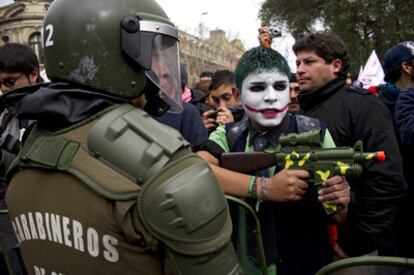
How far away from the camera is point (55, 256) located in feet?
3.94

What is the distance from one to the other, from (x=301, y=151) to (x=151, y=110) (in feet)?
2.31

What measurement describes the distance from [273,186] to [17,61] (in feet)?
6.54

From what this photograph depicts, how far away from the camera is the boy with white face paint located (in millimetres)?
1878

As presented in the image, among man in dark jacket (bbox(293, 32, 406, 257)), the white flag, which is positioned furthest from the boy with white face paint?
the white flag

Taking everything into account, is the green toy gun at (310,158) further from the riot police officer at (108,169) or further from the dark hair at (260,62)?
the riot police officer at (108,169)

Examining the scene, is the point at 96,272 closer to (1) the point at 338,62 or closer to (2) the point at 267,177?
(2) the point at 267,177

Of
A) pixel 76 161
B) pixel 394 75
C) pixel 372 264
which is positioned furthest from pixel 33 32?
pixel 372 264

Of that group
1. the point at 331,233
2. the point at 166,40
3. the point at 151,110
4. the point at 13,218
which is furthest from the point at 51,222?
the point at 331,233

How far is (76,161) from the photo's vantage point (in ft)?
3.71

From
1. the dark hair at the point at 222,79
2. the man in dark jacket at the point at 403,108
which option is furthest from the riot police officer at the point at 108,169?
the dark hair at the point at 222,79

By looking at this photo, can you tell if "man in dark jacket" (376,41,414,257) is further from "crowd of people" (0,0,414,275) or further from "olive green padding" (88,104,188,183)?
"olive green padding" (88,104,188,183)

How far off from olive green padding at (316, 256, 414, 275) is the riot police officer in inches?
12.5

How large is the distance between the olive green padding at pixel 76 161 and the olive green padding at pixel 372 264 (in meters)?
0.61

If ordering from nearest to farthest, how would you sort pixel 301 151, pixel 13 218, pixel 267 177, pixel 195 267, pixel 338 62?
1. pixel 195 267
2. pixel 13 218
3. pixel 301 151
4. pixel 267 177
5. pixel 338 62
